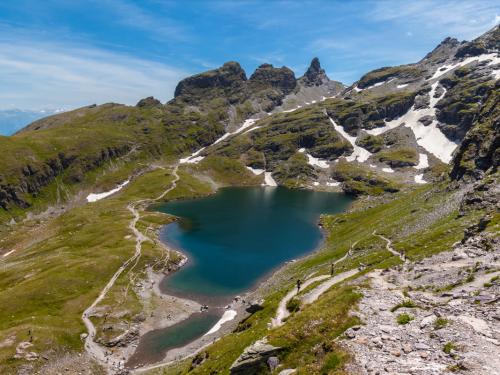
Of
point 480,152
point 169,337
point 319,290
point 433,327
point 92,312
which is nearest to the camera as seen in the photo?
point 433,327

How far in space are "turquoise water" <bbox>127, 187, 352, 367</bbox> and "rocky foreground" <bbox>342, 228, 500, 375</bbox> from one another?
2237 inches

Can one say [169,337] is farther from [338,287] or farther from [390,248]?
[390,248]

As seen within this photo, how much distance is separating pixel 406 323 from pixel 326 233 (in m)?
126

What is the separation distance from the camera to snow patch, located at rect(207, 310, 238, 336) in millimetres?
79512

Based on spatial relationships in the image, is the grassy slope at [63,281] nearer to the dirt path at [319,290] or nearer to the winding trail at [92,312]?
the winding trail at [92,312]

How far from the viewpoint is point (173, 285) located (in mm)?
103500

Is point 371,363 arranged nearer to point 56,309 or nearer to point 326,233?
point 56,309

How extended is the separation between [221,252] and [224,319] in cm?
4643

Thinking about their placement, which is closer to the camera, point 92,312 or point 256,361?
point 256,361

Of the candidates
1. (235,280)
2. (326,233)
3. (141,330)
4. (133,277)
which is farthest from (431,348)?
(326,233)

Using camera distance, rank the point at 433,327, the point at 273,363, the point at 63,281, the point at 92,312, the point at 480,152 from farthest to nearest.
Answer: the point at 480,152 < the point at 63,281 < the point at 92,312 < the point at 273,363 < the point at 433,327

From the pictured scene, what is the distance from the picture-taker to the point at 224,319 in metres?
83.8

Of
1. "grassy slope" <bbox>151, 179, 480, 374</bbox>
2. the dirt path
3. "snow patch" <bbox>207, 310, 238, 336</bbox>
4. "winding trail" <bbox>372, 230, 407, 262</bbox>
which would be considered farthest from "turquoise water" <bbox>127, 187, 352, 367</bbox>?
the dirt path

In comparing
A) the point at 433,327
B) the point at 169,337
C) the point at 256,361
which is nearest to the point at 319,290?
the point at 256,361
